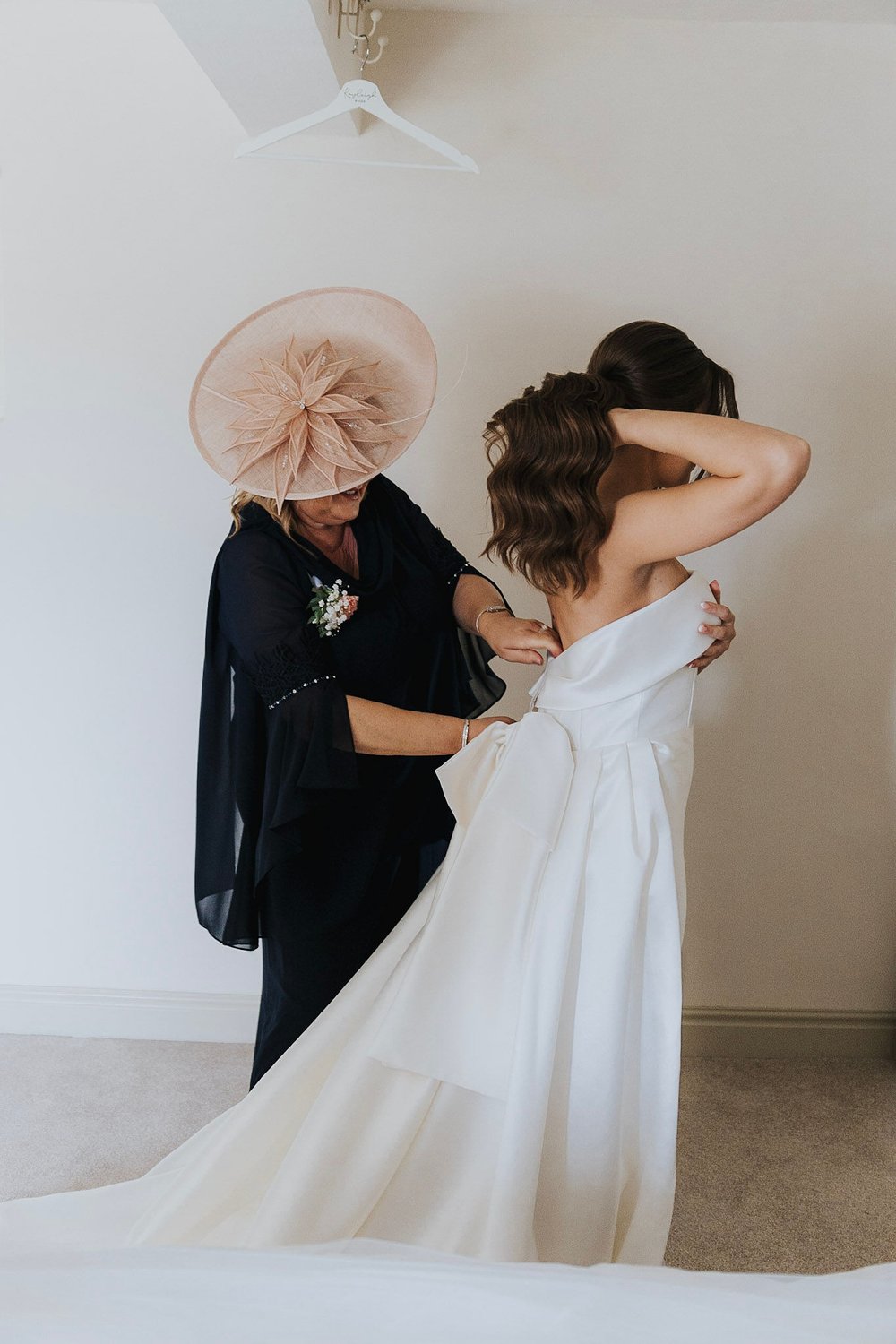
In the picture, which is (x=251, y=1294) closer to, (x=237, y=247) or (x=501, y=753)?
(x=501, y=753)

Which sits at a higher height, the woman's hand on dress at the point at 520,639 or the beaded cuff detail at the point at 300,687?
the woman's hand on dress at the point at 520,639

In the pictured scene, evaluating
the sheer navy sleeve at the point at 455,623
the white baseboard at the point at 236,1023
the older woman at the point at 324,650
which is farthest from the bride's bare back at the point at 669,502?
the white baseboard at the point at 236,1023

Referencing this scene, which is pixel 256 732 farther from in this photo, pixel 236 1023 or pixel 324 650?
pixel 236 1023

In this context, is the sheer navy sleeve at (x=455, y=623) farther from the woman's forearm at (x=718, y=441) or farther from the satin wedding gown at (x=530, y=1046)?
the woman's forearm at (x=718, y=441)

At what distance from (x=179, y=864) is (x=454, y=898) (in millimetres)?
1372

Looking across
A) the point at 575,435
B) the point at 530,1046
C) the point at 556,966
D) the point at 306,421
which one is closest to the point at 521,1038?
the point at 530,1046

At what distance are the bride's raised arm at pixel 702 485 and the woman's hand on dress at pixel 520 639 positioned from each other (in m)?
0.23

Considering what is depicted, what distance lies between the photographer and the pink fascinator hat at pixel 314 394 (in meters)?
1.72

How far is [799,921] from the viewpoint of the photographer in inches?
109

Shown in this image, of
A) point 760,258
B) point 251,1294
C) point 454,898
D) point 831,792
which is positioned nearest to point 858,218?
point 760,258

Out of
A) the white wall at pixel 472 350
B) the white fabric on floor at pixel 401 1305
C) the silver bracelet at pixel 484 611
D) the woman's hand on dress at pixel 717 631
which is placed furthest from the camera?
the white wall at pixel 472 350

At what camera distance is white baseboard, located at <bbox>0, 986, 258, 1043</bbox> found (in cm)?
279

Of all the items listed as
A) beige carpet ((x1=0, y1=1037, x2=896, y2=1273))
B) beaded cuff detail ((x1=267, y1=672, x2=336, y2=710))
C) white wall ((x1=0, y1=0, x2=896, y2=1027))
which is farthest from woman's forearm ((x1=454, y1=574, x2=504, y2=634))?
beige carpet ((x1=0, y1=1037, x2=896, y2=1273))

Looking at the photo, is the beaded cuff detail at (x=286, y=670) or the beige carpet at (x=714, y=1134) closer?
the beaded cuff detail at (x=286, y=670)
